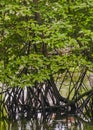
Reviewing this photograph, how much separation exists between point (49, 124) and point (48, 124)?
21 mm

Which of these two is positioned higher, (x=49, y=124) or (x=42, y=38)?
(x=42, y=38)

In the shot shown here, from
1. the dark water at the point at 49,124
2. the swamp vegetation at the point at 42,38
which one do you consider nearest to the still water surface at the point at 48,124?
the dark water at the point at 49,124

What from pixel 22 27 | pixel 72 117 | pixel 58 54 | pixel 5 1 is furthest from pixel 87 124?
pixel 5 1

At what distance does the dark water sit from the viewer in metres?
9.00

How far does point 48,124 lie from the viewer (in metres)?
9.40

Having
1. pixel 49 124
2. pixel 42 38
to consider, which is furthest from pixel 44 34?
pixel 49 124

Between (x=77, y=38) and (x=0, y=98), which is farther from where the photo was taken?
(x=0, y=98)

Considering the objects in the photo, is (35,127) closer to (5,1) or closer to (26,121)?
(26,121)

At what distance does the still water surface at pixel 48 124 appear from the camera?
9000 millimetres

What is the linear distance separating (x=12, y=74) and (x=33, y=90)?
5.01ft

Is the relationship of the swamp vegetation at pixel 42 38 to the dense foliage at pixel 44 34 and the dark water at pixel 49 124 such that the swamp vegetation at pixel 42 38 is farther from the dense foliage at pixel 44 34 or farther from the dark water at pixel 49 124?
the dark water at pixel 49 124

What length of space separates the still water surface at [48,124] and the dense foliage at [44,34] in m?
1.00

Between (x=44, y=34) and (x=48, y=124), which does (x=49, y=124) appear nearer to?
(x=48, y=124)

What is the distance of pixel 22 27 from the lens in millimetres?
8469
